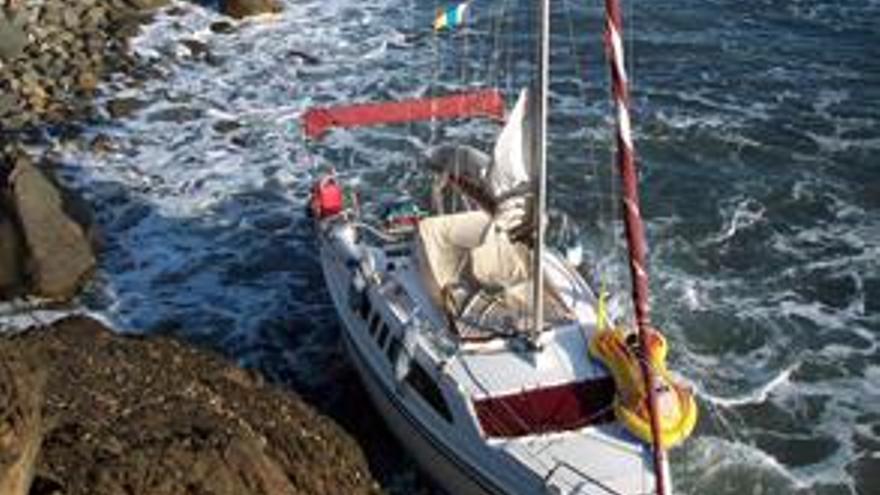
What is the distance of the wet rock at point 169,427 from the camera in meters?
21.5

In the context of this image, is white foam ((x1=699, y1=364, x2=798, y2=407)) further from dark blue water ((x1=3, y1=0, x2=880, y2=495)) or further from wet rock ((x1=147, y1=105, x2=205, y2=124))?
wet rock ((x1=147, y1=105, x2=205, y2=124))

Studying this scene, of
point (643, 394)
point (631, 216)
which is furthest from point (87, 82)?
point (631, 216)

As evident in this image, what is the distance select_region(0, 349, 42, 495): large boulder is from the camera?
60.8 feet

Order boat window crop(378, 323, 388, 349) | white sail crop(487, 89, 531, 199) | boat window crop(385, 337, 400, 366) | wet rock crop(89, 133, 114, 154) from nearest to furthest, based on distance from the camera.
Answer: white sail crop(487, 89, 531, 199) → boat window crop(385, 337, 400, 366) → boat window crop(378, 323, 388, 349) → wet rock crop(89, 133, 114, 154)

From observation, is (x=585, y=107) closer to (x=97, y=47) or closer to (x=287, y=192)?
(x=287, y=192)

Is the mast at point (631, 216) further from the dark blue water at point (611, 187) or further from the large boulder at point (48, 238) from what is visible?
the large boulder at point (48, 238)

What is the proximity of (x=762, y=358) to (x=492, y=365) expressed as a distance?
402 inches

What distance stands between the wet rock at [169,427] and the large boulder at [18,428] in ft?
4.75

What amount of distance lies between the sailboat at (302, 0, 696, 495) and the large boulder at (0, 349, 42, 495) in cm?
997

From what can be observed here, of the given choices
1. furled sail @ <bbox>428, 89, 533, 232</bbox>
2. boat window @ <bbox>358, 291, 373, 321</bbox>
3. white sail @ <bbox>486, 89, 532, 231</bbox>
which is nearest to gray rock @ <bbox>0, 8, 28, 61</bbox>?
furled sail @ <bbox>428, 89, 533, 232</bbox>

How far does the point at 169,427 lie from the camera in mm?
23422

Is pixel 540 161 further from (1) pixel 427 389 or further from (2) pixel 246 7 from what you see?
(2) pixel 246 7

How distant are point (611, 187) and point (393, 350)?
1631 centimetres

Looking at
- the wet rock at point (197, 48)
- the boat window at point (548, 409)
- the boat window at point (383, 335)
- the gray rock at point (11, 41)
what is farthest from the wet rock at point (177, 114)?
the boat window at point (548, 409)
